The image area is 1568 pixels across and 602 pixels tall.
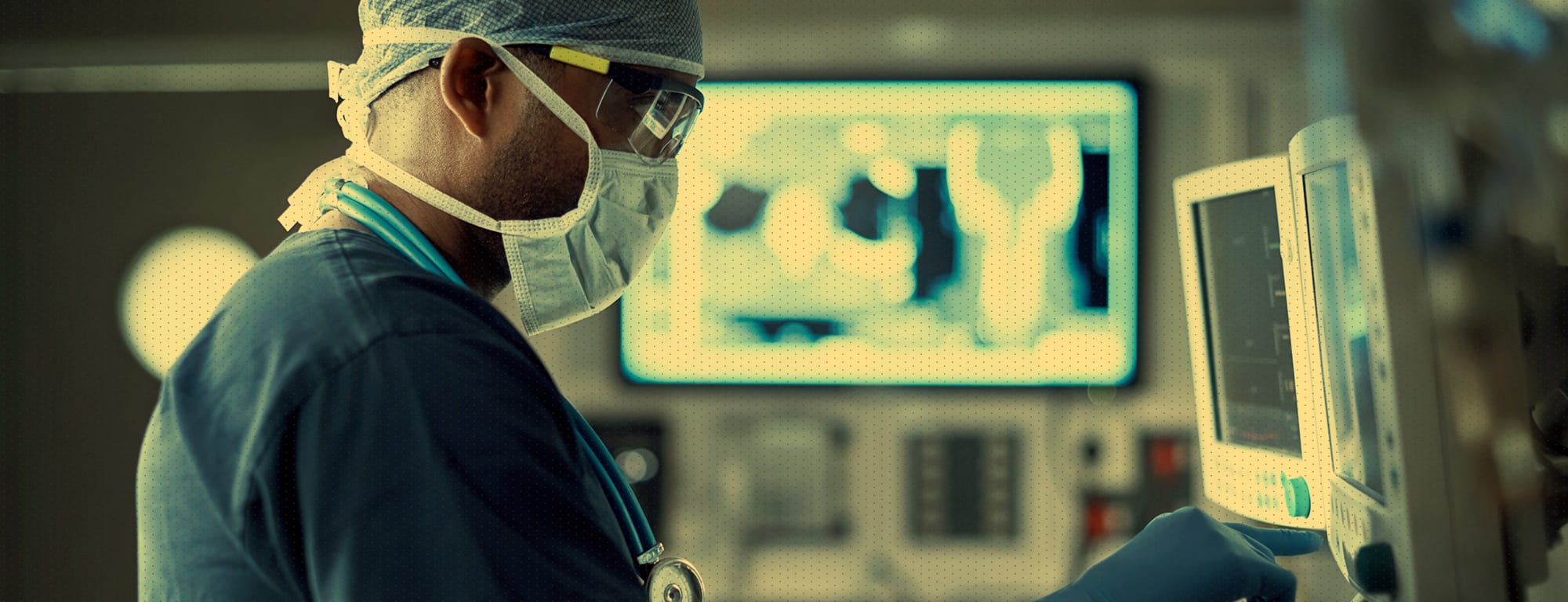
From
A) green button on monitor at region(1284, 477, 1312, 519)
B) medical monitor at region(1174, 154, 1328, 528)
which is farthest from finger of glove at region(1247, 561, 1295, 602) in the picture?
green button on monitor at region(1284, 477, 1312, 519)

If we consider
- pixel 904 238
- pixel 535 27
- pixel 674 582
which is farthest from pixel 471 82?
pixel 904 238

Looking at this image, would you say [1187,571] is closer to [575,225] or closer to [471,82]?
[575,225]

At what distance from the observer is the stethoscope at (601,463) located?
78cm

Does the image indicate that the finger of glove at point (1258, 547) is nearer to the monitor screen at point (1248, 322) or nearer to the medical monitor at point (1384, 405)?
the medical monitor at point (1384, 405)

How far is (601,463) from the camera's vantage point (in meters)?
0.80

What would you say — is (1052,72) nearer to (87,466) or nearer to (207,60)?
(207,60)

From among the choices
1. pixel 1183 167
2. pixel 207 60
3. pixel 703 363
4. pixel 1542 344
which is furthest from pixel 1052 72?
pixel 207 60

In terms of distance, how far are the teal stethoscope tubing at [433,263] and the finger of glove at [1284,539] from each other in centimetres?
50

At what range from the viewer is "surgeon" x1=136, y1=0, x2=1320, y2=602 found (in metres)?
0.59

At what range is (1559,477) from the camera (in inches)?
26.9

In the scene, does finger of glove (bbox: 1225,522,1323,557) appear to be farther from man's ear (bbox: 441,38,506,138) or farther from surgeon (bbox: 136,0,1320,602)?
man's ear (bbox: 441,38,506,138)

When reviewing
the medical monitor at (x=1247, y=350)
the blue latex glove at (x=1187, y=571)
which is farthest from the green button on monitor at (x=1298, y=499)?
the blue latex glove at (x=1187, y=571)

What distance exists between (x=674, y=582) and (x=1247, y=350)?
30.3 inches

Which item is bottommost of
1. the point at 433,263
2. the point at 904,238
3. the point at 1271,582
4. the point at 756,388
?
the point at 1271,582
